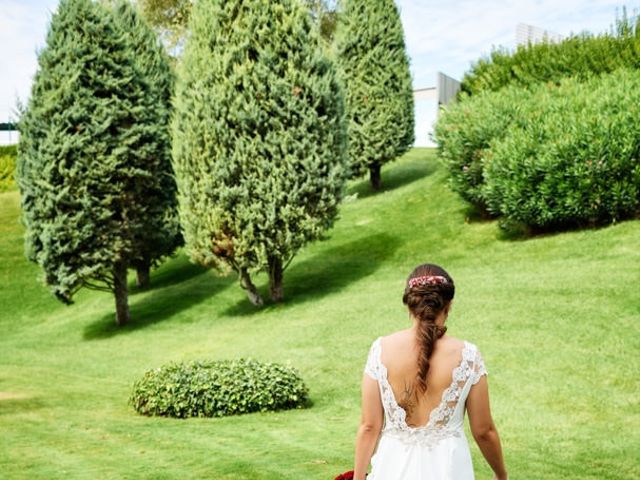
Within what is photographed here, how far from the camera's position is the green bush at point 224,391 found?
1340cm

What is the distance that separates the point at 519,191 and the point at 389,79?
39.3 feet

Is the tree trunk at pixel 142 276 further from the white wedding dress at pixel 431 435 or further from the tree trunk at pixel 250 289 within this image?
the white wedding dress at pixel 431 435

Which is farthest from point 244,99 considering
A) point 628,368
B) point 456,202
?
point 628,368

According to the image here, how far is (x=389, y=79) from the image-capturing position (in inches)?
1278

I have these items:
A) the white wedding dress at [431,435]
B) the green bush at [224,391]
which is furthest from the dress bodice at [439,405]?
the green bush at [224,391]

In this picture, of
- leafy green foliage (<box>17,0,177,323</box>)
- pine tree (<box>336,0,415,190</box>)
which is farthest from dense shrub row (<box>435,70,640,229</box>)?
leafy green foliage (<box>17,0,177,323</box>)

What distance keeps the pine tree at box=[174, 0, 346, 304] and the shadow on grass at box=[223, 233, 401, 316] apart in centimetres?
147

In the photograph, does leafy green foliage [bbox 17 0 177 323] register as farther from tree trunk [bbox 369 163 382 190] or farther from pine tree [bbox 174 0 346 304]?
tree trunk [bbox 369 163 382 190]

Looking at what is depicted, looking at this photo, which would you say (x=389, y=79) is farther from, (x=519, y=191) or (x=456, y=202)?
(x=519, y=191)

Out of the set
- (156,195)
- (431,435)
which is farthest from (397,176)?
(431,435)

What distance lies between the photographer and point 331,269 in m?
24.8

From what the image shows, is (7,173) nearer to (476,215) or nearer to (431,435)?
(476,215)

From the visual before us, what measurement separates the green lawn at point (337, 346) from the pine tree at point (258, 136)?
7.41 feet

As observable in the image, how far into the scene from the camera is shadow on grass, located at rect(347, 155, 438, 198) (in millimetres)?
34250
